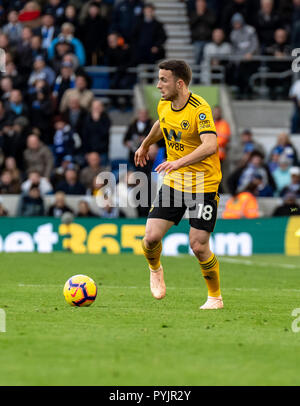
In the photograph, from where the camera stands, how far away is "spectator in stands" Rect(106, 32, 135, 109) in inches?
967

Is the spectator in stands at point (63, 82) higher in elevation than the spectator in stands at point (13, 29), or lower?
lower

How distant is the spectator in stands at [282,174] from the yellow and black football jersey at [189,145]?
11896 millimetres

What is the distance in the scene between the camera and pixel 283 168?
2208 cm

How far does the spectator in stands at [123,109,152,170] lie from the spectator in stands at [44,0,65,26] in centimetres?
384

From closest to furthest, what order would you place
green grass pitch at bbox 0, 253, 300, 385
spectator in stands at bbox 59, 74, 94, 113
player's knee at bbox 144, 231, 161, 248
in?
green grass pitch at bbox 0, 253, 300, 385 → player's knee at bbox 144, 231, 161, 248 → spectator in stands at bbox 59, 74, 94, 113

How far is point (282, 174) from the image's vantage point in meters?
22.2

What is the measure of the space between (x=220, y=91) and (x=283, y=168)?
119 inches

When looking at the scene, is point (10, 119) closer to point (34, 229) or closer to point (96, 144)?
point (96, 144)

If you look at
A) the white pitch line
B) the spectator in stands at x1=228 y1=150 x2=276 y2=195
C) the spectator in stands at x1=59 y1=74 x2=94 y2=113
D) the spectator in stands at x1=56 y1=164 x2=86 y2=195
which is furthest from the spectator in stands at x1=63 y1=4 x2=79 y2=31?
the white pitch line

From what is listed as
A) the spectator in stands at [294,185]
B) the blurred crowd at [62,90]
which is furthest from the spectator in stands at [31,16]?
the spectator in stands at [294,185]

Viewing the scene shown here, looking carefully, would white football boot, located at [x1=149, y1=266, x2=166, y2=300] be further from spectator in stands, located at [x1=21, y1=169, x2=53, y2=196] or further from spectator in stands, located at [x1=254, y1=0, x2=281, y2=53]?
spectator in stands, located at [x1=254, y1=0, x2=281, y2=53]

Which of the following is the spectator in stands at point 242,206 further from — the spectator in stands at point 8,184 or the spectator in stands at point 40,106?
the spectator in stands at point 40,106

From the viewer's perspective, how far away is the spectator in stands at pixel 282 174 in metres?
22.0
